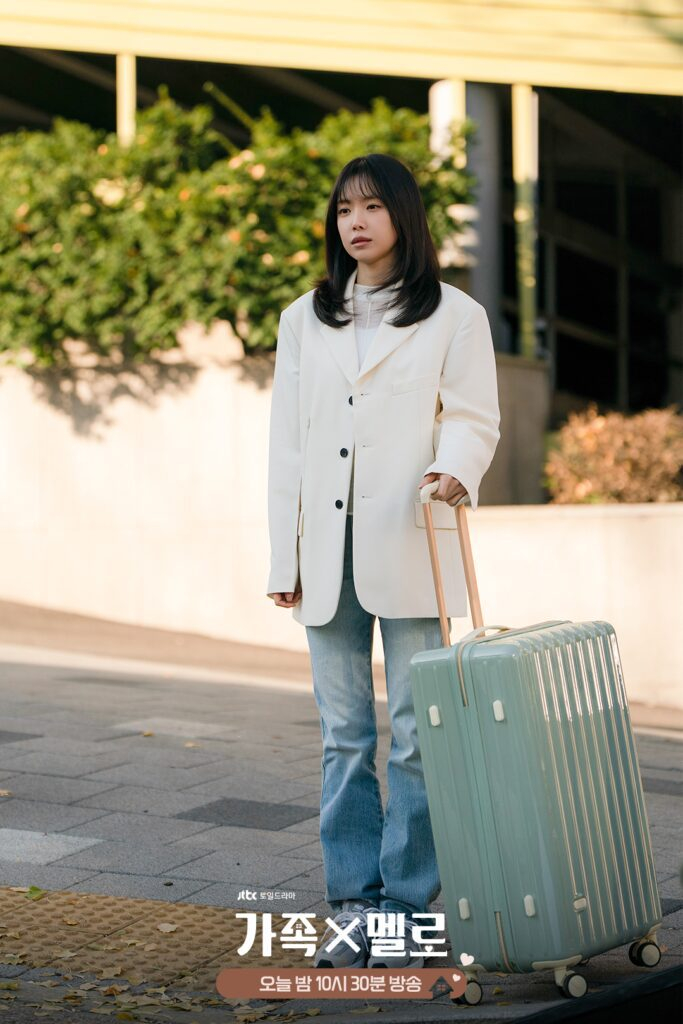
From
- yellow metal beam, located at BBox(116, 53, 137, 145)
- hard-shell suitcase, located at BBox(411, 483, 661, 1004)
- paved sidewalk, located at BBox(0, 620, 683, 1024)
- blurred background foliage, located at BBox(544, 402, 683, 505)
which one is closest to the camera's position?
hard-shell suitcase, located at BBox(411, 483, 661, 1004)

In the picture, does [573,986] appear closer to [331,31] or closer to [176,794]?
[176,794]

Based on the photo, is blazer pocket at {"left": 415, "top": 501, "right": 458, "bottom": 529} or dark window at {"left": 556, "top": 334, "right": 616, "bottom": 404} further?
dark window at {"left": 556, "top": 334, "right": 616, "bottom": 404}

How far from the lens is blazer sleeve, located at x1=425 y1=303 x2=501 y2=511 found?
136 inches

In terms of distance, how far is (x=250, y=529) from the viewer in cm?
1102

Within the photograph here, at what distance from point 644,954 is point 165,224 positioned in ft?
28.5

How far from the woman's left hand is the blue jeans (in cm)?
→ 27

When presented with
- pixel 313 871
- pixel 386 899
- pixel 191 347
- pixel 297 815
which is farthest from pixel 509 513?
pixel 386 899

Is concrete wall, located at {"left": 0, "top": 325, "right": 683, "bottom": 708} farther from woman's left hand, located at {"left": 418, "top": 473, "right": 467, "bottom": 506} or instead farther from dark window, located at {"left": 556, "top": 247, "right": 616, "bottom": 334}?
woman's left hand, located at {"left": 418, "top": 473, "right": 467, "bottom": 506}

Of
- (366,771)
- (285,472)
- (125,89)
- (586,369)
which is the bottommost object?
(366,771)

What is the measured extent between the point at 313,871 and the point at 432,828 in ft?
3.75

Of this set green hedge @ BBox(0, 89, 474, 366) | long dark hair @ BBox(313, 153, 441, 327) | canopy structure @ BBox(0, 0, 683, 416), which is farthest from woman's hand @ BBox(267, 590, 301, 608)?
canopy structure @ BBox(0, 0, 683, 416)

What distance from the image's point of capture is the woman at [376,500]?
3.46 metres

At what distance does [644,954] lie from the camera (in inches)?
131

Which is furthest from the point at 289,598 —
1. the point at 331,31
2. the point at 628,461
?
the point at 331,31
